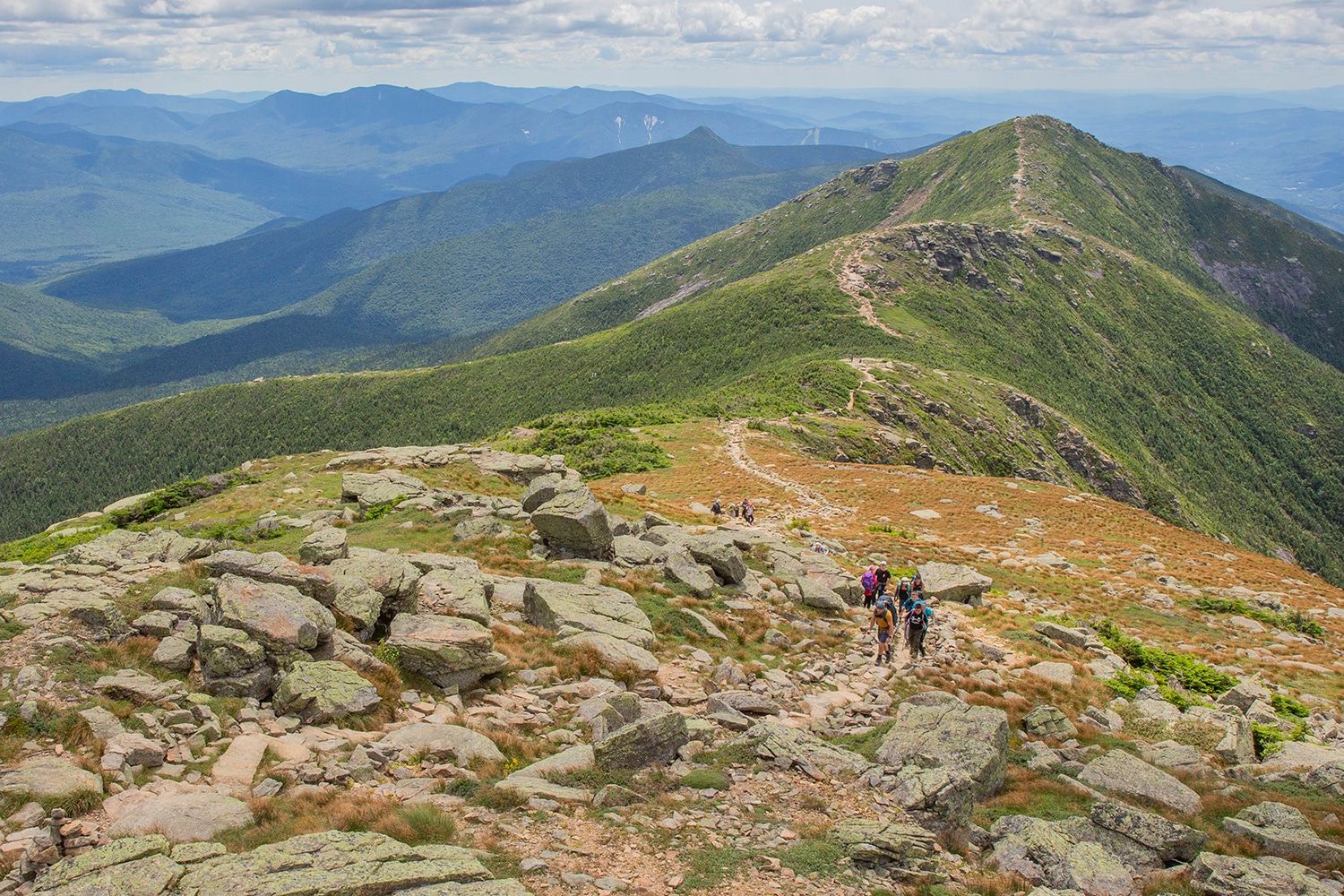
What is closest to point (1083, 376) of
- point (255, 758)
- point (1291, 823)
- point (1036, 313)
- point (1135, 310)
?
point (1036, 313)

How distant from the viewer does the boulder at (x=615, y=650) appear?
62.4ft

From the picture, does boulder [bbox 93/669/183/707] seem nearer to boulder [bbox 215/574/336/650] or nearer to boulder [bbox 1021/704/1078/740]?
boulder [bbox 215/574/336/650]

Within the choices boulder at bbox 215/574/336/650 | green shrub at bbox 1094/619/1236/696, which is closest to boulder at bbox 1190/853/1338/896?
green shrub at bbox 1094/619/1236/696

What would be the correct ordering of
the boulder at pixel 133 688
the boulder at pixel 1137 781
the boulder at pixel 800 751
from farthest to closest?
the boulder at pixel 800 751
the boulder at pixel 1137 781
the boulder at pixel 133 688

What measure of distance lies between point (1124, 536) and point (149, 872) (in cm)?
4271

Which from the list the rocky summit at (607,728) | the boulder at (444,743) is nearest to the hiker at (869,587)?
the rocky summit at (607,728)

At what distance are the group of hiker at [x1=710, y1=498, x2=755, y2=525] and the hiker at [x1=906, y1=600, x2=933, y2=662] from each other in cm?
1540

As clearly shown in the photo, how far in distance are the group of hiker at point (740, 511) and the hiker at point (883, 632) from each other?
15112 millimetres

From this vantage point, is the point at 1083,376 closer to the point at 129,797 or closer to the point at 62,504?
the point at 129,797

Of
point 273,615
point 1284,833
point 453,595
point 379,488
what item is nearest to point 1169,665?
point 1284,833

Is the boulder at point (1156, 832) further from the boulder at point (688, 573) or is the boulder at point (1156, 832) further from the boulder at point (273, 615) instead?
the boulder at point (273, 615)

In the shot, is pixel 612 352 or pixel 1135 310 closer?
pixel 612 352

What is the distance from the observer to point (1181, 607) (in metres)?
30.2

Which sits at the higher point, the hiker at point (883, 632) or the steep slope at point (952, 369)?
the hiker at point (883, 632)
